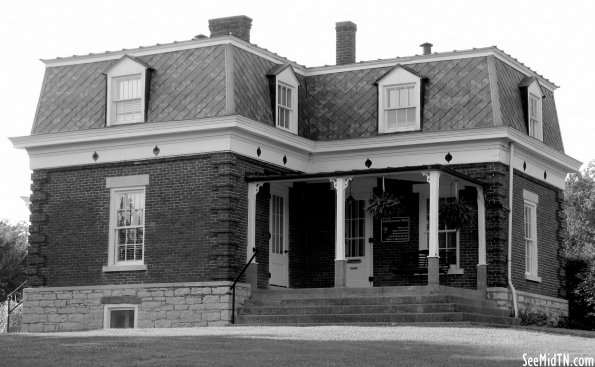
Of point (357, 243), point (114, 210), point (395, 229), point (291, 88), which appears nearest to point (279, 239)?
point (357, 243)

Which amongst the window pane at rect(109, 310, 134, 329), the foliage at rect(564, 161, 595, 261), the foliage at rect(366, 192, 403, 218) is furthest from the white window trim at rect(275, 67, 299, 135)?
the foliage at rect(564, 161, 595, 261)

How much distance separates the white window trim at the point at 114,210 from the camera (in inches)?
1128

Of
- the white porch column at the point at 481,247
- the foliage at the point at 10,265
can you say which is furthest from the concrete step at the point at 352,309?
the foliage at the point at 10,265

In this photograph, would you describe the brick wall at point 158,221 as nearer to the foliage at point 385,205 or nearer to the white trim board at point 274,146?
the white trim board at point 274,146

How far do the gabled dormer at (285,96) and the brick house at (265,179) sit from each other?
0.05 meters

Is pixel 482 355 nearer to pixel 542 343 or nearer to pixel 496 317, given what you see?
pixel 542 343

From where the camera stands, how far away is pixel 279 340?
832 inches

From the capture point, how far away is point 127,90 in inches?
1167

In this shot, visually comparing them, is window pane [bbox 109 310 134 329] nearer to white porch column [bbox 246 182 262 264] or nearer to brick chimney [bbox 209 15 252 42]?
white porch column [bbox 246 182 262 264]

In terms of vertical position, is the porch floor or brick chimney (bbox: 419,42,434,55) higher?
brick chimney (bbox: 419,42,434,55)

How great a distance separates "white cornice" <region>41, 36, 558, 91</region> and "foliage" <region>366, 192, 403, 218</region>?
149 inches

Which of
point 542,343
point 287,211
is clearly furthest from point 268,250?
point 542,343

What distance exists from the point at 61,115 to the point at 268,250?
591cm

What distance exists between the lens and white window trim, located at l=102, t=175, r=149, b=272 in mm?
28656
